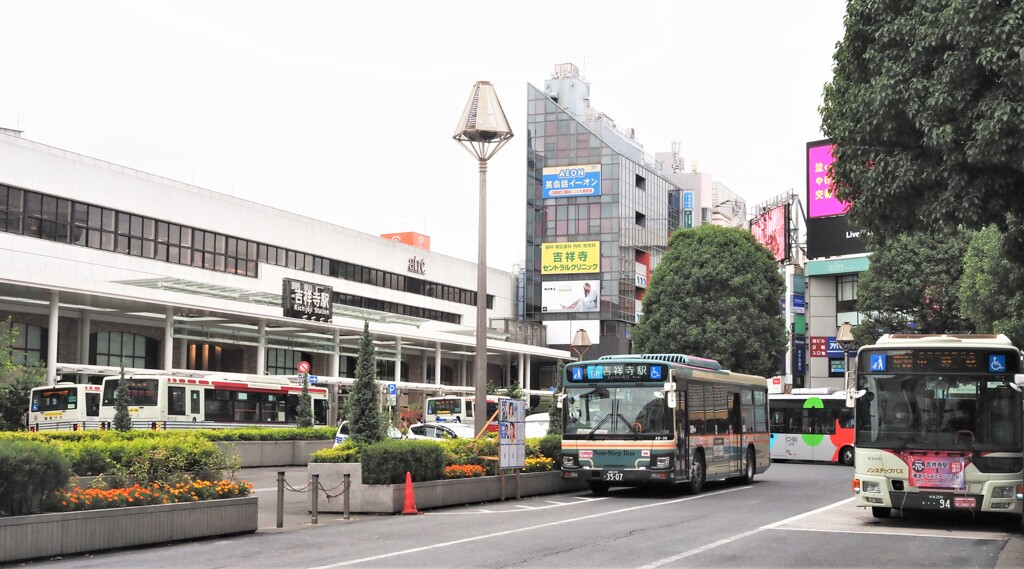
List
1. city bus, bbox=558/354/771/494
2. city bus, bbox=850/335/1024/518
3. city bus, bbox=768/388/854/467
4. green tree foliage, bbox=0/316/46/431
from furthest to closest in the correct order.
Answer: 1. city bus, bbox=768/388/854/467
2. green tree foliage, bbox=0/316/46/431
3. city bus, bbox=558/354/771/494
4. city bus, bbox=850/335/1024/518

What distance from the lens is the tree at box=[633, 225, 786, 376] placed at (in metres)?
58.7

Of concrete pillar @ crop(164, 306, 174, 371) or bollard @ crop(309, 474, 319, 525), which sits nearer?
bollard @ crop(309, 474, 319, 525)

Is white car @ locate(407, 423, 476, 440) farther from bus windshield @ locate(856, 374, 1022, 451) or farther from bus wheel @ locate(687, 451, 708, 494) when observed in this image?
bus windshield @ locate(856, 374, 1022, 451)

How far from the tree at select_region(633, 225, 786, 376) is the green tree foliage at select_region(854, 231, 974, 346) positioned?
835 centimetres

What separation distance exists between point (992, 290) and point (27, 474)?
28.7 meters

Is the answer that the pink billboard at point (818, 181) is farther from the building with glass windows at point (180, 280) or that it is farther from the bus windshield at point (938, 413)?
the bus windshield at point (938, 413)

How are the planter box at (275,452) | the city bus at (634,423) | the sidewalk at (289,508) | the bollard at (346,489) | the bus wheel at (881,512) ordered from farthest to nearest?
the planter box at (275,452)
the city bus at (634,423)
the bollard at (346,489)
the bus wheel at (881,512)
the sidewalk at (289,508)

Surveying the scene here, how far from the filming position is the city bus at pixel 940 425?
16375 mm

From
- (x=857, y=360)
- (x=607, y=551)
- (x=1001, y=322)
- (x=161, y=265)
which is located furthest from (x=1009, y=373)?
(x=161, y=265)

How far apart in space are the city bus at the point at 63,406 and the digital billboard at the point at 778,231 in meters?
49.8

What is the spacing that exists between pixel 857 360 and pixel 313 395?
105 ft

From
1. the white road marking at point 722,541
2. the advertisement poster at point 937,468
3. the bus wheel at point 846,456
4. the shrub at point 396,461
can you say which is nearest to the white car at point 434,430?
the bus wheel at point 846,456

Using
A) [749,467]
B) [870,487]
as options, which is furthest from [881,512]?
[749,467]

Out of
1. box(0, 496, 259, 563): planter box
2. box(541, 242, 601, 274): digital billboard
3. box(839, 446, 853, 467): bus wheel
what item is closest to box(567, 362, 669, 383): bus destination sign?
box(0, 496, 259, 563): planter box
